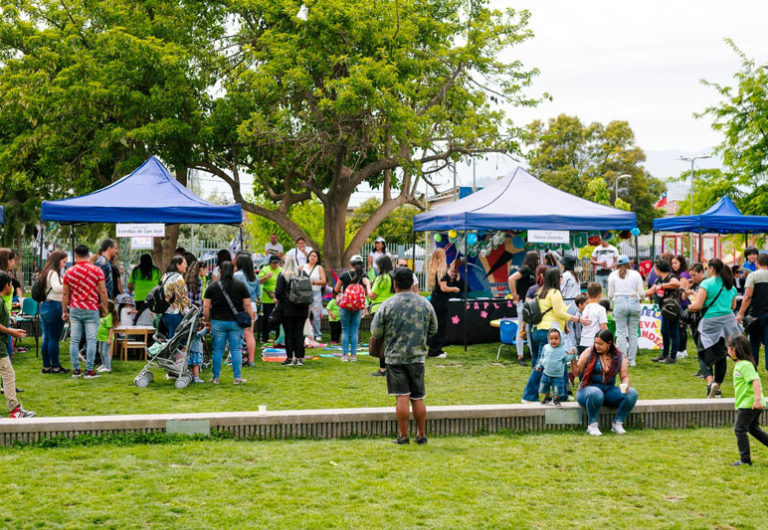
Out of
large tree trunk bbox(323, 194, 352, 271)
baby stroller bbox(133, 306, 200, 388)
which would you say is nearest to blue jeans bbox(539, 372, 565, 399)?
baby stroller bbox(133, 306, 200, 388)

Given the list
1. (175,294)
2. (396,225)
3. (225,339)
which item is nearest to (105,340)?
(175,294)

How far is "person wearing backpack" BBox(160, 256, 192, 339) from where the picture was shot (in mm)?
10266

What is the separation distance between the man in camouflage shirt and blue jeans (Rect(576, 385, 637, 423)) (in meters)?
1.65

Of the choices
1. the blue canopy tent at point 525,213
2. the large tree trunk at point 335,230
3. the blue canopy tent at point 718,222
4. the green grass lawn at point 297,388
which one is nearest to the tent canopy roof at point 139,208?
the green grass lawn at point 297,388

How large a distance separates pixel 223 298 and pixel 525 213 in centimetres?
610

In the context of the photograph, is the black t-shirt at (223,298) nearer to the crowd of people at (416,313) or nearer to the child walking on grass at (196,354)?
the crowd of people at (416,313)

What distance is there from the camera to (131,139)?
823 inches

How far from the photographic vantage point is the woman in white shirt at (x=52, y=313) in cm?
1066

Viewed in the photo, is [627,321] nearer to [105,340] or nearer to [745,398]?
[745,398]

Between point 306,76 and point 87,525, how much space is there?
53.5 ft

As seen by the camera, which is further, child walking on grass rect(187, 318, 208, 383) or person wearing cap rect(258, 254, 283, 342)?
person wearing cap rect(258, 254, 283, 342)

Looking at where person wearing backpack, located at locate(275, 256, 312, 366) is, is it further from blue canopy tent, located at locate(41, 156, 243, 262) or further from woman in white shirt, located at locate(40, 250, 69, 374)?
woman in white shirt, located at locate(40, 250, 69, 374)

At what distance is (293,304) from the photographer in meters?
11.4

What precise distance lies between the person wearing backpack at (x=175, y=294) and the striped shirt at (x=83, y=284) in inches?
31.3
